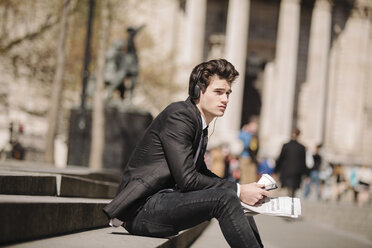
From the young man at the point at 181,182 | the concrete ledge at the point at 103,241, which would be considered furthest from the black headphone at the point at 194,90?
the concrete ledge at the point at 103,241

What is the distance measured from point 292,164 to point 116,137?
438 centimetres

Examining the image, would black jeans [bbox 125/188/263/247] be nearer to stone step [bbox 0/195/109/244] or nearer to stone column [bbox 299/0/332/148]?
stone step [bbox 0/195/109/244]

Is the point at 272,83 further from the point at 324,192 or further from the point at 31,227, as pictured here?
the point at 31,227

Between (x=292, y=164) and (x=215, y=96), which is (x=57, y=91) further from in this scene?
(x=215, y=96)

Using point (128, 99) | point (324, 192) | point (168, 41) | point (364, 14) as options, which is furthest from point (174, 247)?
point (364, 14)

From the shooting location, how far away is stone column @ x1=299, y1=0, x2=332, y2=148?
4128 centimetres

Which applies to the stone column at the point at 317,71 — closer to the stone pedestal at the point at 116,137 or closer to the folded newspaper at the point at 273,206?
the stone pedestal at the point at 116,137

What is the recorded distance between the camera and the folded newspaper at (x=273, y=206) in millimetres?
4820

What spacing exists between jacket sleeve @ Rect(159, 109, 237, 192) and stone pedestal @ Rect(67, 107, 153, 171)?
1235 cm

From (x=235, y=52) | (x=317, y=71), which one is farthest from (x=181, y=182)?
(x=317, y=71)

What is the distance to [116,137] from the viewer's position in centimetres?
1744

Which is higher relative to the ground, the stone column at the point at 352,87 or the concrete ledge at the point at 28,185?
the stone column at the point at 352,87

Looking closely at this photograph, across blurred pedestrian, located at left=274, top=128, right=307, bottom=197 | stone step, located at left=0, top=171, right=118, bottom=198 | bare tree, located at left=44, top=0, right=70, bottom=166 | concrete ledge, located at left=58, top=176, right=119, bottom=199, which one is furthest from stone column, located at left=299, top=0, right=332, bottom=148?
stone step, located at left=0, top=171, right=118, bottom=198

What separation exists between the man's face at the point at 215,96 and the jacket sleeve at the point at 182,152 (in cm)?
25
